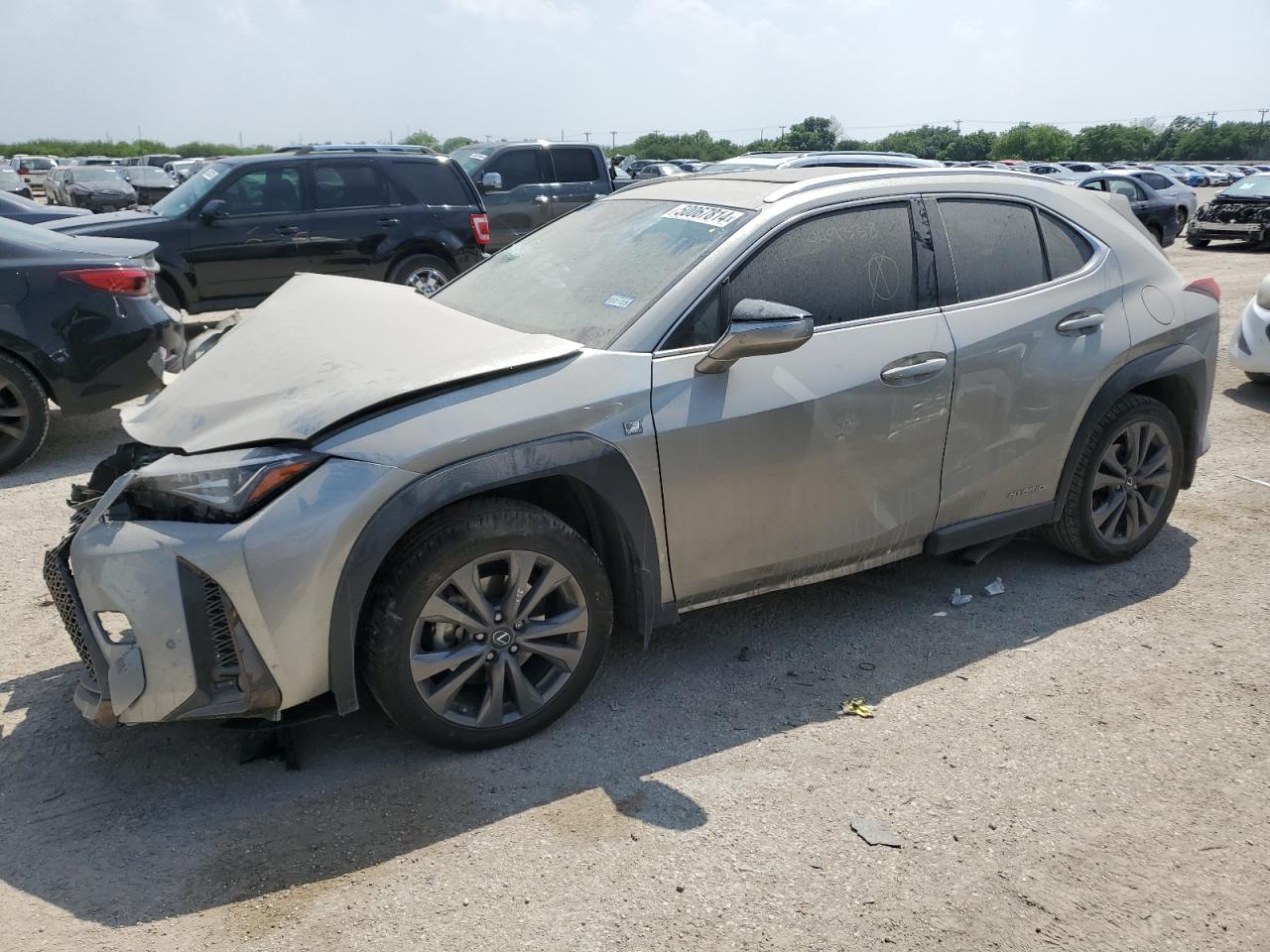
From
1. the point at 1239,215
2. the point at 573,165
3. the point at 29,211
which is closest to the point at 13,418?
the point at 29,211

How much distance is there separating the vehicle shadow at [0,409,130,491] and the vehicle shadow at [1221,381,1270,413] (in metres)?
7.91

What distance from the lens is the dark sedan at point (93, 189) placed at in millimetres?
29125

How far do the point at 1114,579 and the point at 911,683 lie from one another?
146cm

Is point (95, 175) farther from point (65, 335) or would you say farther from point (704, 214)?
point (704, 214)

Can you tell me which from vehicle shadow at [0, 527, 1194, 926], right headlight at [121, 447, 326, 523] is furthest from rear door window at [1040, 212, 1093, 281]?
right headlight at [121, 447, 326, 523]

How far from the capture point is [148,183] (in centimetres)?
3222

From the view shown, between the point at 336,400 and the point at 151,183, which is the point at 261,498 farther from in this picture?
the point at 151,183

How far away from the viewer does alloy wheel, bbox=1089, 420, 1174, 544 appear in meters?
4.56

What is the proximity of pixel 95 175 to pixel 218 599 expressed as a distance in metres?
32.8

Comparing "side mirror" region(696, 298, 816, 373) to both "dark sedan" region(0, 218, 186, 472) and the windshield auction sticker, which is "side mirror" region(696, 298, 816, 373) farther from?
"dark sedan" region(0, 218, 186, 472)

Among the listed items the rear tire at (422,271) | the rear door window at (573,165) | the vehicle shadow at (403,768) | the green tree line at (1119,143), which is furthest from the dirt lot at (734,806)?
the green tree line at (1119,143)

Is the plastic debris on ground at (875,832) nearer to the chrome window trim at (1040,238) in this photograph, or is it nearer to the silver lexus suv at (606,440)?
the silver lexus suv at (606,440)

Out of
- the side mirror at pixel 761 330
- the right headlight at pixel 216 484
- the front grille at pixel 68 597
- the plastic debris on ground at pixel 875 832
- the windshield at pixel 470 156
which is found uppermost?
the windshield at pixel 470 156

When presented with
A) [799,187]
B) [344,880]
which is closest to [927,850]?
[344,880]
